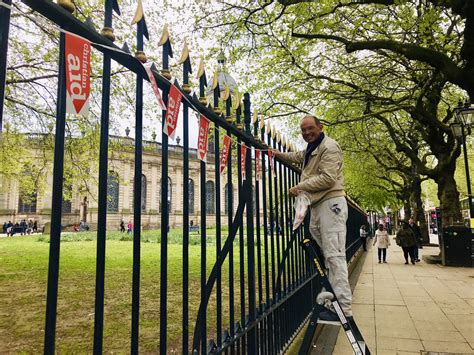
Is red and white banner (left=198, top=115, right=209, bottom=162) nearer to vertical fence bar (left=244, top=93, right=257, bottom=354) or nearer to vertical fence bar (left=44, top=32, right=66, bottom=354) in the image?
vertical fence bar (left=244, top=93, right=257, bottom=354)

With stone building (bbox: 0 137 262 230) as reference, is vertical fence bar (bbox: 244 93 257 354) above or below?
below

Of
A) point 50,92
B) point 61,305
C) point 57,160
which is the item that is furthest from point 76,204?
point 57,160

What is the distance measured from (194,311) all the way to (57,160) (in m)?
5.40

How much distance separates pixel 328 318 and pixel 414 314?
355cm

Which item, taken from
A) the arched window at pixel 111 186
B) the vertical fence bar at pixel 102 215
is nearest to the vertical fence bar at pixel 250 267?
the vertical fence bar at pixel 102 215

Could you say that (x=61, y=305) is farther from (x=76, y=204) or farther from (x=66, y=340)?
(x=76, y=204)

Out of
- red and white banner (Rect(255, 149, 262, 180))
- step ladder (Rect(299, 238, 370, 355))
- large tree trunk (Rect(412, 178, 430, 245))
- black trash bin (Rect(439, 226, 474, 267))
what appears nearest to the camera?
step ladder (Rect(299, 238, 370, 355))

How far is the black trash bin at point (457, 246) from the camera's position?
40.1 ft

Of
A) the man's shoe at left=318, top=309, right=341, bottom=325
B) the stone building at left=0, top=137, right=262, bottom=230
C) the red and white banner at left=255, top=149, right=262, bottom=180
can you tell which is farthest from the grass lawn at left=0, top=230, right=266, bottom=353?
the stone building at left=0, top=137, right=262, bottom=230

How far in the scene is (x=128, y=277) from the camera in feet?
31.0

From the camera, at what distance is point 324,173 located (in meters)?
3.09

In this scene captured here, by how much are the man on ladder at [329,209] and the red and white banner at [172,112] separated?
1514 millimetres

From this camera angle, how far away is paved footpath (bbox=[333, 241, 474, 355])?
13.7 feet

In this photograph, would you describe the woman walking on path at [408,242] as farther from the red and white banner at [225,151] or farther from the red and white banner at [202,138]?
the red and white banner at [202,138]
